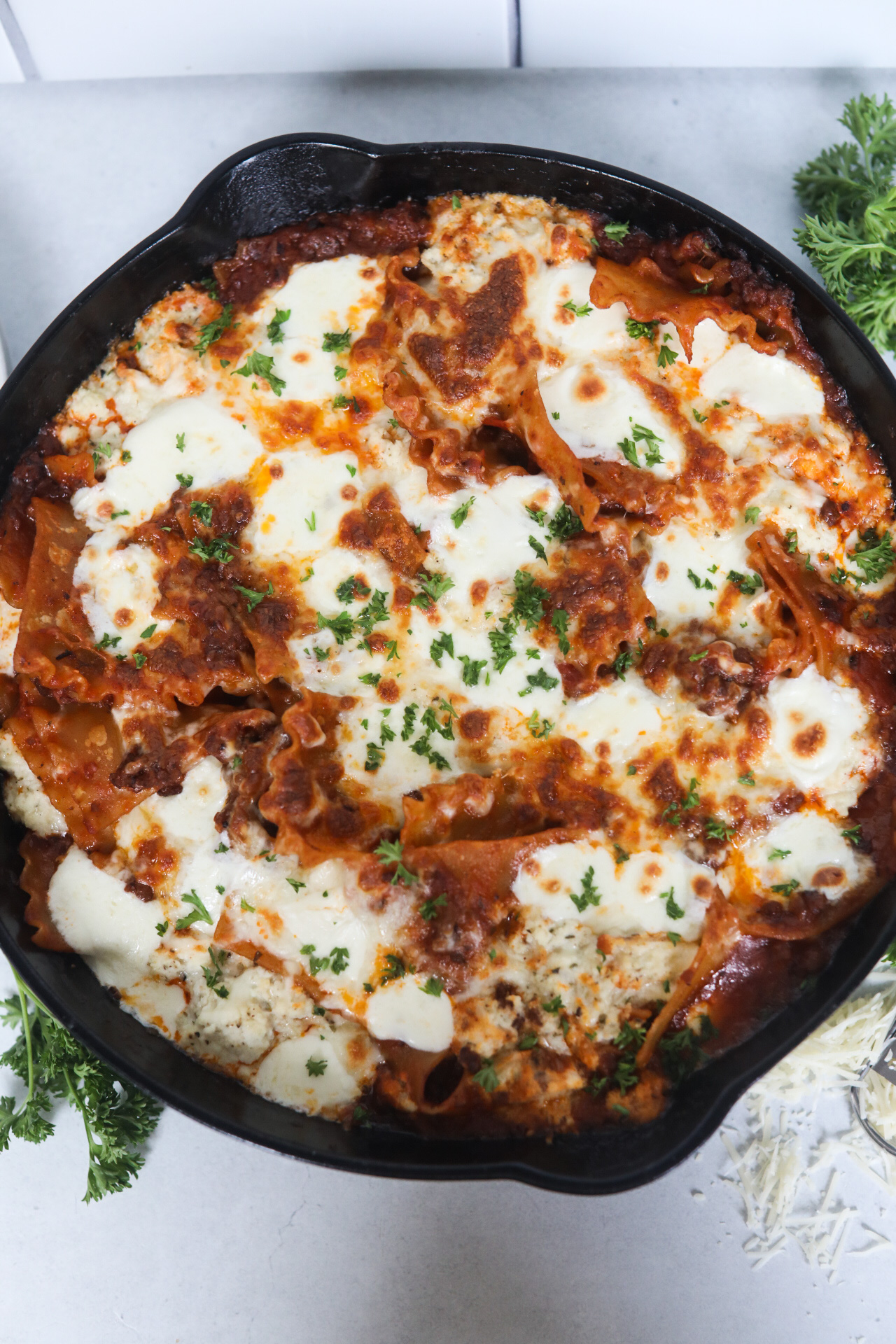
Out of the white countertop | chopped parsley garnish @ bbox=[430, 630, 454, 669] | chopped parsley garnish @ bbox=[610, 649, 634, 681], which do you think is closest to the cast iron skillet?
the white countertop

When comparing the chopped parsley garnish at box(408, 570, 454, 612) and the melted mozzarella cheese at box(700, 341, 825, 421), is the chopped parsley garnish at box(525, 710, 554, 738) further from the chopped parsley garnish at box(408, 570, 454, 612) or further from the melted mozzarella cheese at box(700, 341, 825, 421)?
the melted mozzarella cheese at box(700, 341, 825, 421)

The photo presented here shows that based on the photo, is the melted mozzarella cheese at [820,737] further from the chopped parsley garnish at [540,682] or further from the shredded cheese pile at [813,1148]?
the shredded cheese pile at [813,1148]

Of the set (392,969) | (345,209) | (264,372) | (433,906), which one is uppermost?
(345,209)

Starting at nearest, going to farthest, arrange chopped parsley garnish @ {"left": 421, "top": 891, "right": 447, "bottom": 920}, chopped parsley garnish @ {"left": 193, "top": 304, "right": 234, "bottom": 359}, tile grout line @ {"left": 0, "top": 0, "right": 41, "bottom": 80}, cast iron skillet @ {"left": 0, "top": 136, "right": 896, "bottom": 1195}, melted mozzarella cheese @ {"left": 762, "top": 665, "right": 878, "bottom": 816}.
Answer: cast iron skillet @ {"left": 0, "top": 136, "right": 896, "bottom": 1195} < chopped parsley garnish @ {"left": 421, "top": 891, "right": 447, "bottom": 920} < melted mozzarella cheese @ {"left": 762, "top": 665, "right": 878, "bottom": 816} < chopped parsley garnish @ {"left": 193, "top": 304, "right": 234, "bottom": 359} < tile grout line @ {"left": 0, "top": 0, "right": 41, "bottom": 80}

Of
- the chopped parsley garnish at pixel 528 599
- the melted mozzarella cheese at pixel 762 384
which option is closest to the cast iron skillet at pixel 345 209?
the melted mozzarella cheese at pixel 762 384

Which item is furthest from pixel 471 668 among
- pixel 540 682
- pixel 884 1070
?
pixel 884 1070

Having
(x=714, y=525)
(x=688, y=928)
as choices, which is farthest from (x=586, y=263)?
(x=688, y=928)

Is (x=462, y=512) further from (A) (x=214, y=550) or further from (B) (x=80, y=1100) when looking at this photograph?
(B) (x=80, y=1100)
